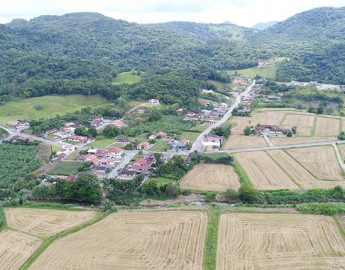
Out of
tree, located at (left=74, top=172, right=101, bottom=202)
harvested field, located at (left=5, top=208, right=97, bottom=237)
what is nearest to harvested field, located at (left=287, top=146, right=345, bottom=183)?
tree, located at (left=74, top=172, right=101, bottom=202)

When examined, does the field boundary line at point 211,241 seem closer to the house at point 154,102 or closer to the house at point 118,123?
the house at point 118,123

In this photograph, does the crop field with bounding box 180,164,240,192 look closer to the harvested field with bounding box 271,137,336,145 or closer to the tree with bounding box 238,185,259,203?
the tree with bounding box 238,185,259,203

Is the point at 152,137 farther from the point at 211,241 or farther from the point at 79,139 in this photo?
the point at 211,241

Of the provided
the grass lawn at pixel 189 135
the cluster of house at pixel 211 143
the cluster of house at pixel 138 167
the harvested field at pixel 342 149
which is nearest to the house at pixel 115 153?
the cluster of house at pixel 138 167

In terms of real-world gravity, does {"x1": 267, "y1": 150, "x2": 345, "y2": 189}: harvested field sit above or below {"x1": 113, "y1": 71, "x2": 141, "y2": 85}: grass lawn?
below

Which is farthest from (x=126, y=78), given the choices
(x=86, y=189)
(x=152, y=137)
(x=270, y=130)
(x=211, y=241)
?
(x=211, y=241)
